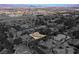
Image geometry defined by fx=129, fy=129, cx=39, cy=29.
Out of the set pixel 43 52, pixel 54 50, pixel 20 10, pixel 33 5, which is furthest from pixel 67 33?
pixel 20 10

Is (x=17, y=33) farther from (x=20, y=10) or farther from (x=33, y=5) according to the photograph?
(x=33, y=5)

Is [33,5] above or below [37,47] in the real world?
above

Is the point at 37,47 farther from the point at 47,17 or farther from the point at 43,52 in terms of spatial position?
the point at 47,17

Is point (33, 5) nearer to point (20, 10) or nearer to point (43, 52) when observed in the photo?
point (20, 10)
